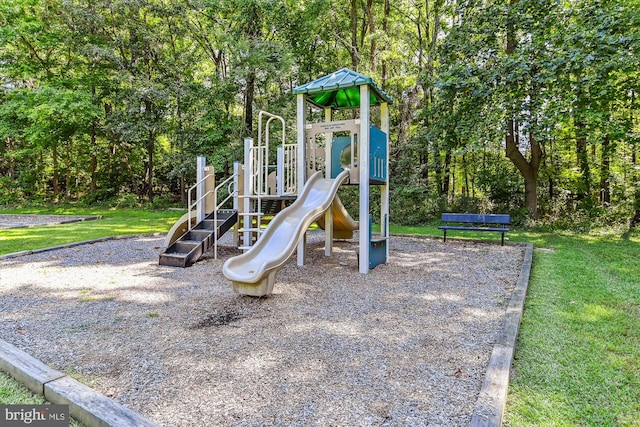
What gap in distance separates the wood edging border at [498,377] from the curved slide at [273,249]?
254 cm

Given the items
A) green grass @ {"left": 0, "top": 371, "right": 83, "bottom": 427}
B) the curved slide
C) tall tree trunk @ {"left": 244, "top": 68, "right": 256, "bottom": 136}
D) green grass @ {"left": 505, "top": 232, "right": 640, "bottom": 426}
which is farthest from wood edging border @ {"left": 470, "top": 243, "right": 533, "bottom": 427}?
tall tree trunk @ {"left": 244, "top": 68, "right": 256, "bottom": 136}

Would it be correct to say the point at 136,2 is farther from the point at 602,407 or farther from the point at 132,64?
the point at 602,407

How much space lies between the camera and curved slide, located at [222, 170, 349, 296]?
4.46m

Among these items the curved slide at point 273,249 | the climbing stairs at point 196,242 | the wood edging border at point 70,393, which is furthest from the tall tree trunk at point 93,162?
the wood edging border at point 70,393

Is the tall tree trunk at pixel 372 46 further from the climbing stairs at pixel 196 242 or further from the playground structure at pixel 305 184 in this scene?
the climbing stairs at pixel 196 242

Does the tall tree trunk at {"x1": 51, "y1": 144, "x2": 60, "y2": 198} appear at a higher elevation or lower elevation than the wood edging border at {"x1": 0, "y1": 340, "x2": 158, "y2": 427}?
higher

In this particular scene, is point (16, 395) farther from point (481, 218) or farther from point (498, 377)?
point (481, 218)

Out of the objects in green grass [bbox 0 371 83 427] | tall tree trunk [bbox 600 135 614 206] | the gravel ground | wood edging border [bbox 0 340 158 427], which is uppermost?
tall tree trunk [bbox 600 135 614 206]

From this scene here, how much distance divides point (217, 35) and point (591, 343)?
1635 centimetres

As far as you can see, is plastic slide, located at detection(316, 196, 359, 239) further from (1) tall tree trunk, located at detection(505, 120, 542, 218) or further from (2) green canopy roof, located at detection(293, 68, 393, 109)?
(1) tall tree trunk, located at detection(505, 120, 542, 218)

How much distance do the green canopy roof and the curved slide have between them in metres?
1.70

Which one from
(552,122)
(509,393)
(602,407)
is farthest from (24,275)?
(552,122)

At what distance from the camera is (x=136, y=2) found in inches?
624

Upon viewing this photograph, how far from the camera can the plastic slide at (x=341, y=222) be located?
7.79m
